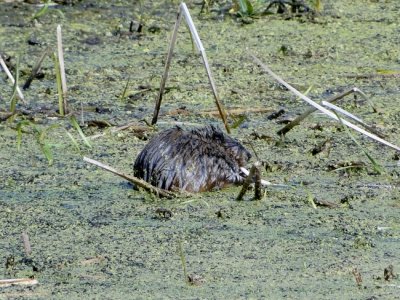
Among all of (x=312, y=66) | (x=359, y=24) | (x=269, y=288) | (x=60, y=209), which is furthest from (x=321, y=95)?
(x=269, y=288)

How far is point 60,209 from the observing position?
10.1ft

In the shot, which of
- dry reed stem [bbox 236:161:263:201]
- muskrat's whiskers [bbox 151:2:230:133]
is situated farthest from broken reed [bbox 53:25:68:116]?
dry reed stem [bbox 236:161:263:201]

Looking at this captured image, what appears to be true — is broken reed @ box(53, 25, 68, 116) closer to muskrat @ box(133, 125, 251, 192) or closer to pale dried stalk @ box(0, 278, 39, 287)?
muskrat @ box(133, 125, 251, 192)

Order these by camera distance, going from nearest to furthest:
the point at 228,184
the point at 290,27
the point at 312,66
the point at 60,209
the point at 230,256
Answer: the point at 230,256 → the point at 60,209 → the point at 228,184 → the point at 312,66 → the point at 290,27

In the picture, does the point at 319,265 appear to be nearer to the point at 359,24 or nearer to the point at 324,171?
the point at 324,171

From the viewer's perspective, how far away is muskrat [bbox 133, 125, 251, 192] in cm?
323

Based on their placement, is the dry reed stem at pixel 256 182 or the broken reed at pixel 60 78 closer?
the dry reed stem at pixel 256 182

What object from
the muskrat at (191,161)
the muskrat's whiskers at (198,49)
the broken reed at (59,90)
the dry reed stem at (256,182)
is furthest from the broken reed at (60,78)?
the dry reed stem at (256,182)

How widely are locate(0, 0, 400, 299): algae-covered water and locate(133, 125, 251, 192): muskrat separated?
0.16 ft

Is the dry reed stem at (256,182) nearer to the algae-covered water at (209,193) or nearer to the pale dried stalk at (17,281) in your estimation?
the algae-covered water at (209,193)

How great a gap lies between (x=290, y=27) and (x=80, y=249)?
259 centimetres

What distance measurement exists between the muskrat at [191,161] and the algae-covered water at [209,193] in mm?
48

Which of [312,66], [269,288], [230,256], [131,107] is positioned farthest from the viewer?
[312,66]

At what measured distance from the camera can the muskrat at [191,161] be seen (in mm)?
3230
